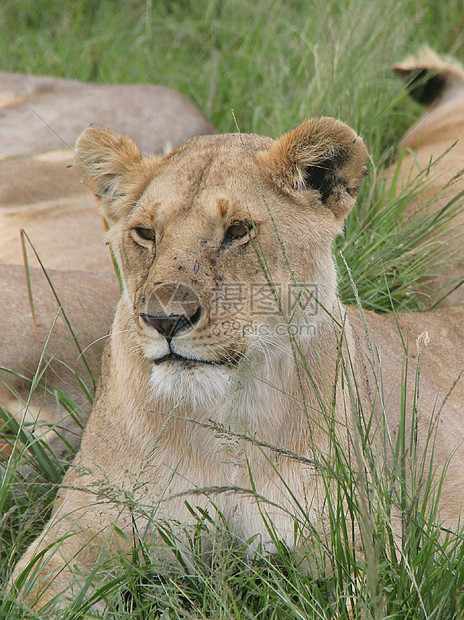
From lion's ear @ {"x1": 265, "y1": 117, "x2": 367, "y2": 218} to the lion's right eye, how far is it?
303 mm

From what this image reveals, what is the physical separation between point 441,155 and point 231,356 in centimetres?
212

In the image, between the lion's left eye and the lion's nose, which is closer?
the lion's nose

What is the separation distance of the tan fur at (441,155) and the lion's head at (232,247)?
3.20 feet

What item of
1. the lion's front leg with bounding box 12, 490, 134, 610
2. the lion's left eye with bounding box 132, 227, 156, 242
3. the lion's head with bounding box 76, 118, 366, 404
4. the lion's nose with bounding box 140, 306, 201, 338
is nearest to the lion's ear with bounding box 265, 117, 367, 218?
the lion's head with bounding box 76, 118, 366, 404

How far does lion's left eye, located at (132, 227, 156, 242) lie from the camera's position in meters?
2.20

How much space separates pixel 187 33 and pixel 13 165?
186 centimetres

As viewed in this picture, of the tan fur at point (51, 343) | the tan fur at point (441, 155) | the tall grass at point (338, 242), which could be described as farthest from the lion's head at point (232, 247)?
the tan fur at point (441, 155)

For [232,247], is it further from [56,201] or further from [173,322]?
[56,201]

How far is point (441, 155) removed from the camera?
3832 millimetres

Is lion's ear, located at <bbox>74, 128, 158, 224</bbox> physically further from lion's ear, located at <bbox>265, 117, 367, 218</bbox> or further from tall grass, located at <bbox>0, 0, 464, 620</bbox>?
tall grass, located at <bbox>0, 0, 464, 620</bbox>

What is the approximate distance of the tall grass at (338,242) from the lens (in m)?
1.96

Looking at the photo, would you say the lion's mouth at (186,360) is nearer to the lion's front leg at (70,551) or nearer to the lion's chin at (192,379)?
the lion's chin at (192,379)

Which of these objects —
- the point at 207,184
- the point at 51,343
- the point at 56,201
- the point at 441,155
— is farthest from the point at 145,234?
the point at 56,201

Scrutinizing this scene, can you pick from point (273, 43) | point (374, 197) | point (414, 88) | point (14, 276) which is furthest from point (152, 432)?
point (273, 43)
